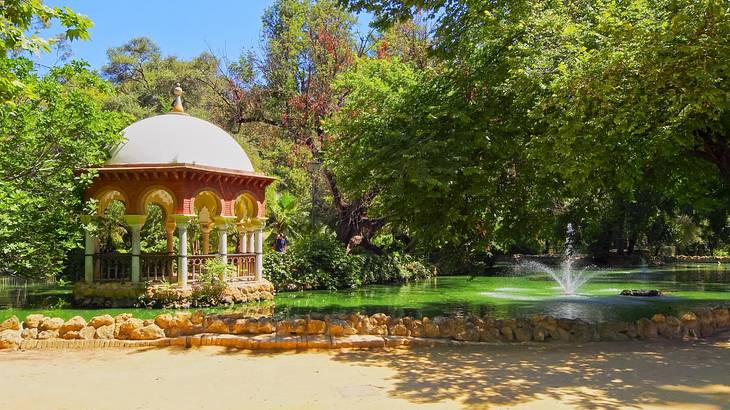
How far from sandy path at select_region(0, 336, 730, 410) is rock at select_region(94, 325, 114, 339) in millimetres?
402

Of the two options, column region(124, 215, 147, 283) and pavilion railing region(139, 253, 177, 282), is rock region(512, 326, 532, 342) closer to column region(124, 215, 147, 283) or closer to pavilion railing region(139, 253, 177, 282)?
pavilion railing region(139, 253, 177, 282)

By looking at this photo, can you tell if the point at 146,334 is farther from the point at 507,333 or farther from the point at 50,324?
the point at 507,333

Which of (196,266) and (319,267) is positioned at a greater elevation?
(196,266)

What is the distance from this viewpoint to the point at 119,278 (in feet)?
52.8

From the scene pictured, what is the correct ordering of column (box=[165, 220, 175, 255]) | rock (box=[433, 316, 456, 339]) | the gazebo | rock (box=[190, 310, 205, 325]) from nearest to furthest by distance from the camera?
rock (box=[190, 310, 205, 325])
rock (box=[433, 316, 456, 339])
the gazebo
column (box=[165, 220, 175, 255])

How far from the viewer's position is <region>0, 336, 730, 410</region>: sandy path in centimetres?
538

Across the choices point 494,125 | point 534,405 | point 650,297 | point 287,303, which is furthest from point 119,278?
point 650,297

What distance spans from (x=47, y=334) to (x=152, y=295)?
6.49m

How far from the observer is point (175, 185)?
1475 centimetres

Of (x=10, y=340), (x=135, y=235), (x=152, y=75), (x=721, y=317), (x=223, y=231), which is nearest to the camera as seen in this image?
(x=10, y=340)

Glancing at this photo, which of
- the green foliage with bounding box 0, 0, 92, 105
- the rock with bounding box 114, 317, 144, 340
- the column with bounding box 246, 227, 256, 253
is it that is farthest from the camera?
the column with bounding box 246, 227, 256, 253

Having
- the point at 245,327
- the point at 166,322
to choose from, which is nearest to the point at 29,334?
the point at 166,322

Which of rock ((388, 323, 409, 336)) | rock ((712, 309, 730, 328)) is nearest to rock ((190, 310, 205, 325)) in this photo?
rock ((388, 323, 409, 336))

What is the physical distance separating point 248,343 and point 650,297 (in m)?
12.8
